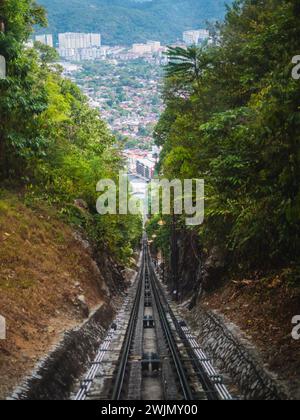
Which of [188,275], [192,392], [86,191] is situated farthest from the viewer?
[188,275]

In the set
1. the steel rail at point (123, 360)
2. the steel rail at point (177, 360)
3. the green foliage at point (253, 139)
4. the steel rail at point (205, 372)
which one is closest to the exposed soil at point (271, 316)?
the green foliage at point (253, 139)

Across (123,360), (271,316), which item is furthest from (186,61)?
(123,360)

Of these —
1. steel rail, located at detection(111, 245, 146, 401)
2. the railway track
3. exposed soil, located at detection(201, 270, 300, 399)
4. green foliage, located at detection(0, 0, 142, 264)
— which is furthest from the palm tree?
steel rail, located at detection(111, 245, 146, 401)

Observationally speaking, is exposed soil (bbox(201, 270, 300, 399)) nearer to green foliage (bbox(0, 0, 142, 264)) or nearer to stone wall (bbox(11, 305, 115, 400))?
stone wall (bbox(11, 305, 115, 400))

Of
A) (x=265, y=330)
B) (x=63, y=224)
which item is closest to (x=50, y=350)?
(x=265, y=330)

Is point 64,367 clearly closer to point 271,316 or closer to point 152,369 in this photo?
point 152,369

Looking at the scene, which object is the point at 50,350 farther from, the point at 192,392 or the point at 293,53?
the point at 293,53

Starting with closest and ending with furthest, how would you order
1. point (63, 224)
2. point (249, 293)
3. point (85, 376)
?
point (85, 376) < point (249, 293) < point (63, 224)
